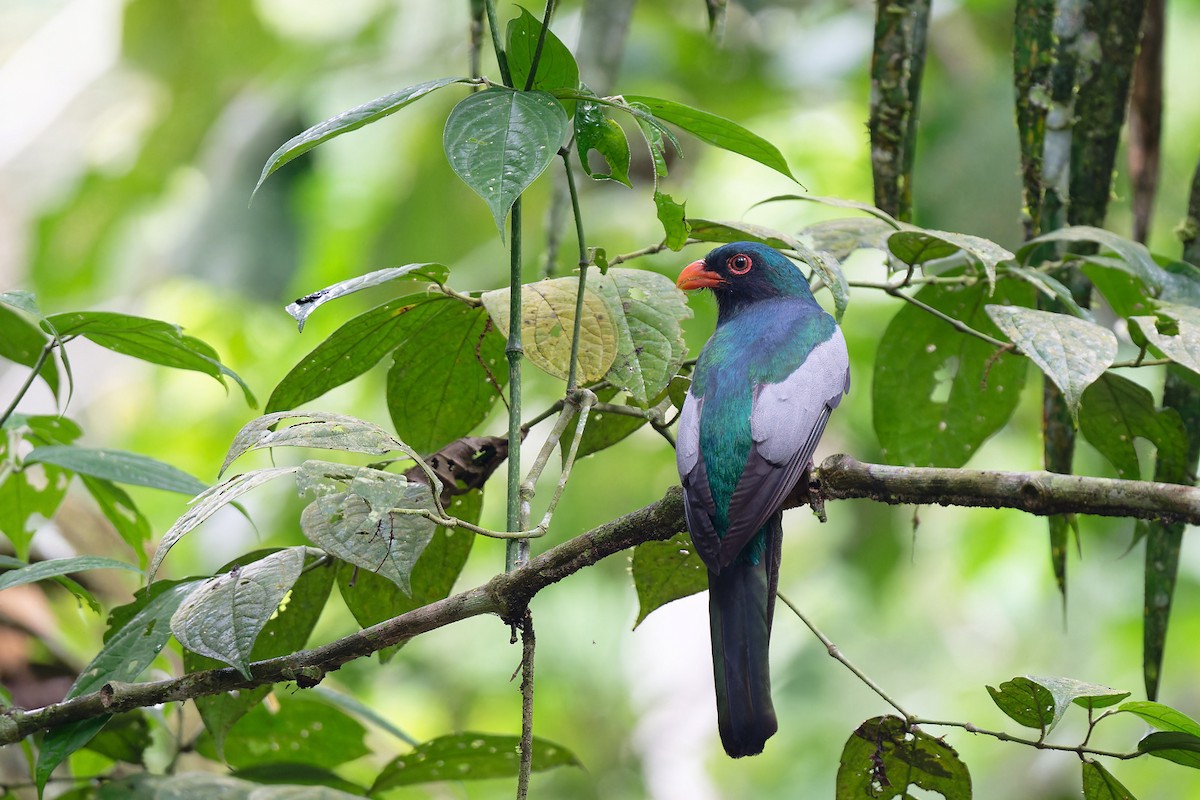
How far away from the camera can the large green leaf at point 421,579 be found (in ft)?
6.52

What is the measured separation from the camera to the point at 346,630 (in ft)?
19.4

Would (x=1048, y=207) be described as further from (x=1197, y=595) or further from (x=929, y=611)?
(x=929, y=611)

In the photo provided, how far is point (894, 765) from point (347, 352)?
1.16 metres

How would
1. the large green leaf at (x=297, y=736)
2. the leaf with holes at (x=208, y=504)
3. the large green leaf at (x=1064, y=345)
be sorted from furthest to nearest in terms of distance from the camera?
the large green leaf at (x=297, y=736), the large green leaf at (x=1064, y=345), the leaf with holes at (x=208, y=504)

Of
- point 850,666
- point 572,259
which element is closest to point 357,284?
point 850,666

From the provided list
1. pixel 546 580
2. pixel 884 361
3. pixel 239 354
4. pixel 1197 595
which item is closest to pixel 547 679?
pixel 239 354

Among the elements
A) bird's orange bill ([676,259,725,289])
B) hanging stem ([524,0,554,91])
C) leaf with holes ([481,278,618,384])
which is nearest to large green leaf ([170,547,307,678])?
leaf with holes ([481,278,618,384])

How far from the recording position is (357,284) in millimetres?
1801

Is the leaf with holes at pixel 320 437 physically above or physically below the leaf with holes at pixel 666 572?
above

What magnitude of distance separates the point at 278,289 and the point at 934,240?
13.7 feet

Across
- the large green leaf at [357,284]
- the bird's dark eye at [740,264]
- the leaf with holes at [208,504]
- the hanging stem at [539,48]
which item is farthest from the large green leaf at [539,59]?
the bird's dark eye at [740,264]

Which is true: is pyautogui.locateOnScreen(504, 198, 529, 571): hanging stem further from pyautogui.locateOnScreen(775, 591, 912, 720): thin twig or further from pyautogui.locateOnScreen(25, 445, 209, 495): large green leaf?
pyautogui.locateOnScreen(25, 445, 209, 495): large green leaf

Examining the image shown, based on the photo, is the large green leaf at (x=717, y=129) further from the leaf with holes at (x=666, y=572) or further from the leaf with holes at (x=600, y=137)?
the leaf with holes at (x=666, y=572)

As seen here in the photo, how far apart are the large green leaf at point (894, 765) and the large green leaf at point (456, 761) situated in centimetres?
62
